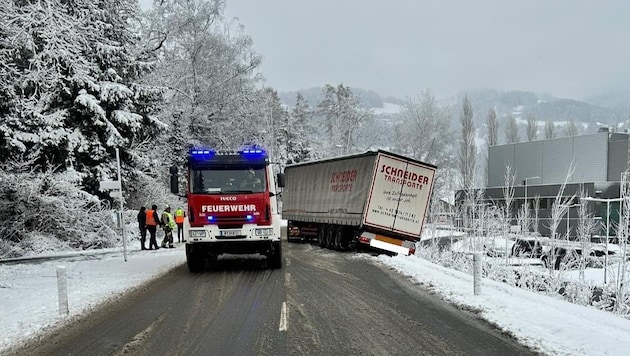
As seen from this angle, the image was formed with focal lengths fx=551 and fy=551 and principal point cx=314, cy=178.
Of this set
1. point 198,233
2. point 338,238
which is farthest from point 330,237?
point 198,233

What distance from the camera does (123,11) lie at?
28.2 meters

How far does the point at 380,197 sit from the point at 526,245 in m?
11.7

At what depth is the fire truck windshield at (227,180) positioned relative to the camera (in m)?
14.3

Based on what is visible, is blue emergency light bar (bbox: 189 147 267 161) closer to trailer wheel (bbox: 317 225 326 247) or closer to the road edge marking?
the road edge marking

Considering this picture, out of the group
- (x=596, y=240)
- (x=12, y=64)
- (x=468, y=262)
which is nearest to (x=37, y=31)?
(x=12, y=64)

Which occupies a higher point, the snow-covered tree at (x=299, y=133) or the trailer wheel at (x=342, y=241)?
the snow-covered tree at (x=299, y=133)

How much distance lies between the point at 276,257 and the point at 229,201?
2417 mm

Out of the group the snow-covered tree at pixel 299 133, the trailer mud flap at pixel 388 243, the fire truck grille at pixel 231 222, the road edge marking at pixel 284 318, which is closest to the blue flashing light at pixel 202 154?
the fire truck grille at pixel 231 222

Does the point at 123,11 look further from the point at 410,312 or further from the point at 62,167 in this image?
the point at 410,312

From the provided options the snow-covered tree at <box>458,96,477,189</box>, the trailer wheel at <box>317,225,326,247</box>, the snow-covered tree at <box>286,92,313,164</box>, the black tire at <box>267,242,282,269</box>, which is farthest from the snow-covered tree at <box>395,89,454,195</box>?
the black tire at <box>267,242,282,269</box>

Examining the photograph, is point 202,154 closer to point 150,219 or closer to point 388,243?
point 388,243

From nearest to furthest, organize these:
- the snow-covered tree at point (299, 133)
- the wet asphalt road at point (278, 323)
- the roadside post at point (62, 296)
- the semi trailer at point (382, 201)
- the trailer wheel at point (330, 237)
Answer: the wet asphalt road at point (278, 323), the roadside post at point (62, 296), the semi trailer at point (382, 201), the trailer wheel at point (330, 237), the snow-covered tree at point (299, 133)

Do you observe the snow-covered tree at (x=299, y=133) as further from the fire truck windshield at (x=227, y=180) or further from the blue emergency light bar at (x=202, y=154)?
the fire truck windshield at (x=227, y=180)

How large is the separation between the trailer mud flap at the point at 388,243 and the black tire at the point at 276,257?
17.2ft
